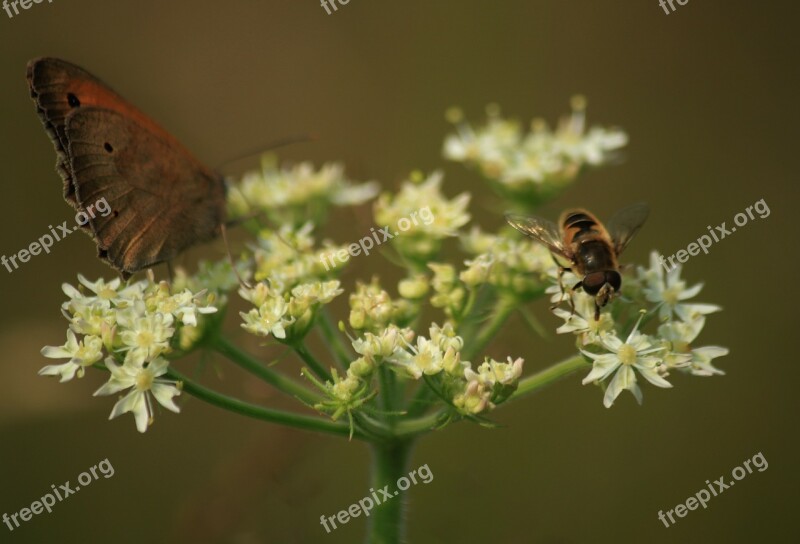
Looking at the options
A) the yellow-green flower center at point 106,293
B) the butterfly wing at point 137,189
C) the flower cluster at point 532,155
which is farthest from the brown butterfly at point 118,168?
the flower cluster at point 532,155

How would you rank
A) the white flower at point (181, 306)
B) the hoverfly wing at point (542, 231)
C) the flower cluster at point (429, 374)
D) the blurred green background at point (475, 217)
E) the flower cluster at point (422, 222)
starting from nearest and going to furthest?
the flower cluster at point (429, 374)
the white flower at point (181, 306)
the hoverfly wing at point (542, 231)
the flower cluster at point (422, 222)
the blurred green background at point (475, 217)

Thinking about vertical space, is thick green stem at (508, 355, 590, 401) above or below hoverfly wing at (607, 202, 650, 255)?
below

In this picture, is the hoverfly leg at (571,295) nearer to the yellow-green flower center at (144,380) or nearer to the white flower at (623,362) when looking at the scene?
the white flower at (623,362)

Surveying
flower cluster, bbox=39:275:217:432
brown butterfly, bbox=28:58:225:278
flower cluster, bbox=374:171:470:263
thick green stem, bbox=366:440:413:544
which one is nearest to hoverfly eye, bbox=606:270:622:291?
flower cluster, bbox=374:171:470:263

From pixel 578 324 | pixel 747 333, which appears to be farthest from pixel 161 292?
pixel 747 333

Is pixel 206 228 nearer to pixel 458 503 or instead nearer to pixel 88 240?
pixel 458 503

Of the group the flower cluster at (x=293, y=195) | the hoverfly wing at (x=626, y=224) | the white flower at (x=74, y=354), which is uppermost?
the flower cluster at (x=293, y=195)

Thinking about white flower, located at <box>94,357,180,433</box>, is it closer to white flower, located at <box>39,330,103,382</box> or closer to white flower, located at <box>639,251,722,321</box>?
white flower, located at <box>39,330,103,382</box>
